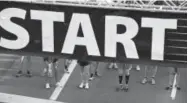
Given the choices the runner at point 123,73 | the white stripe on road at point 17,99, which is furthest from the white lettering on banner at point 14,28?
the runner at point 123,73

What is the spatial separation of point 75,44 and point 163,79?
4723mm

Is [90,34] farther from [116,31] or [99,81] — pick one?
[99,81]

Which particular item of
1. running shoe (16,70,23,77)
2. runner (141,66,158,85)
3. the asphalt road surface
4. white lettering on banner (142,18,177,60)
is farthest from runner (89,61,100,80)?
white lettering on banner (142,18,177,60)

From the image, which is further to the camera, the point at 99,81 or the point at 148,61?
the point at 99,81

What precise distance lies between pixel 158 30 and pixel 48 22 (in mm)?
2097

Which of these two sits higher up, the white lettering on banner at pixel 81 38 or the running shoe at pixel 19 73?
the white lettering on banner at pixel 81 38

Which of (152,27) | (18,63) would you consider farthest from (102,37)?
(18,63)

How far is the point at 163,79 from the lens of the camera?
12531 mm

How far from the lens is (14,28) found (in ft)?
28.6

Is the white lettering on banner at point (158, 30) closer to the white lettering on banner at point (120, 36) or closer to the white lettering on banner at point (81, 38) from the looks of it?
the white lettering on banner at point (120, 36)

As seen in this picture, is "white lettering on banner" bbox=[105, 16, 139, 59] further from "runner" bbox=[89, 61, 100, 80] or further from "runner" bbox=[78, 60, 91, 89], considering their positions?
"runner" bbox=[89, 61, 100, 80]

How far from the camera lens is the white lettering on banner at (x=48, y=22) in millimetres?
8438

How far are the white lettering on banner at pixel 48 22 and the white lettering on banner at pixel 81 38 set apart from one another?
27 cm

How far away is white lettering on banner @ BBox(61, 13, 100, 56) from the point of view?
8336 millimetres
